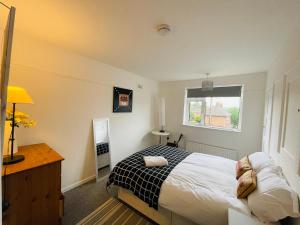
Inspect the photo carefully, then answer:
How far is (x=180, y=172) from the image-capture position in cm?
196

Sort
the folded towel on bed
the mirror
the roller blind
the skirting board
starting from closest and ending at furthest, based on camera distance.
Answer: the folded towel on bed, the skirting board, the mirror, the roller blind

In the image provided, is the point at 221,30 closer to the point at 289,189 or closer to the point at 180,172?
the point at 289,189

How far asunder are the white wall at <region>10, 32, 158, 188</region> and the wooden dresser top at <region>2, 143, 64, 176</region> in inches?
7.7

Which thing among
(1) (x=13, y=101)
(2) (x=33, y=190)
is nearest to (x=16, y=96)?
(1) (x=13, y=101)

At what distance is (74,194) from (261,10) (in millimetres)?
3294

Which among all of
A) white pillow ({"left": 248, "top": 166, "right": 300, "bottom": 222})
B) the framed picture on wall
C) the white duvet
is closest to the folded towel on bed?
the white duvet

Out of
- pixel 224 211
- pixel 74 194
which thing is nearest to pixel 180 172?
pixel 224 211

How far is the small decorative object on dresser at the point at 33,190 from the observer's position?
1257 mm

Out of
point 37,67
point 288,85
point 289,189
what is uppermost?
point 37,67

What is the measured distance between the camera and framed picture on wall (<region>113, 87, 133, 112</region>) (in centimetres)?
315

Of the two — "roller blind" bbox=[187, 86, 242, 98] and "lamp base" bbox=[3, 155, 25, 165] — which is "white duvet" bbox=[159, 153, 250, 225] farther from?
"roller blind" bbox=[187, 86, 242, 98]

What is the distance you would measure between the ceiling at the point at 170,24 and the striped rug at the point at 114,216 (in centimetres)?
235

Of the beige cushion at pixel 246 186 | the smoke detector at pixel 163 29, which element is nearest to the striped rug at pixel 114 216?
the beige cushion at pixel 246 186

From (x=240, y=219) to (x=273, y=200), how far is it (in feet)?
1.04
